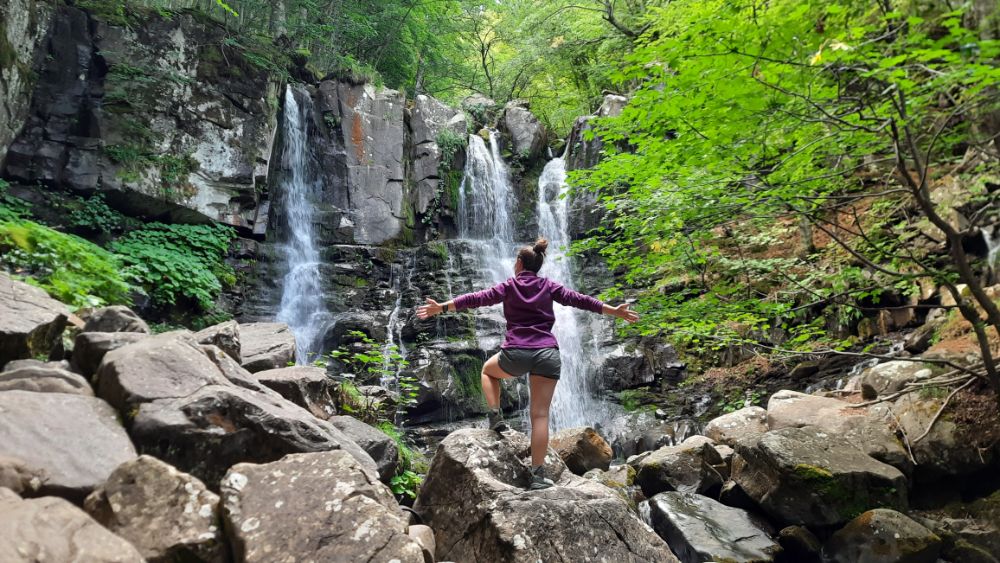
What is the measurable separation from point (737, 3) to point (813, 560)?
5.26 m

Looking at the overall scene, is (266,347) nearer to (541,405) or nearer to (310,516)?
(541,405)

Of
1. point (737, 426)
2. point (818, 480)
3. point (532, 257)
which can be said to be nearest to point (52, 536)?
point (532, 257)

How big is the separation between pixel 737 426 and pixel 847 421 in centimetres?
203

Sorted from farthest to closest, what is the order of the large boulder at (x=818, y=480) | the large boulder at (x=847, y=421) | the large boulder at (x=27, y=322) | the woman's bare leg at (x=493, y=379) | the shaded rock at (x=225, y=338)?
1. the large boulder at (x=847, y=421)
2. the large boulder at (x=818, y=480)
3. the shaded rock at (x=225, y=338)
4. the woman's bare leg at (x=493, y=379)
5. the large boulder at (x=27, y=322)

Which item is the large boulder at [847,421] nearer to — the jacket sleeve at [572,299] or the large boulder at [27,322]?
the jacket sleeve at [572,299]

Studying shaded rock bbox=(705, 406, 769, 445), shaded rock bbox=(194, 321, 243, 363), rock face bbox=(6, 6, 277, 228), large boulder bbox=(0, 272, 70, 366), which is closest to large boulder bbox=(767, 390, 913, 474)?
shaded rock bbox=(705, 406, 769, 445)

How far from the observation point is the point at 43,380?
10.8 ft

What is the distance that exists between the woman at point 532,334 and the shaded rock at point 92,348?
2.18 metres

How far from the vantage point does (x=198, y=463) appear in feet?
10.3

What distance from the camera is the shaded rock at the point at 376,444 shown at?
15.7 ft

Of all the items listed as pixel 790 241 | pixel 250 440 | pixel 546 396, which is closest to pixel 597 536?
pixel 546 396

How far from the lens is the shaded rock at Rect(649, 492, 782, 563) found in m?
5.23

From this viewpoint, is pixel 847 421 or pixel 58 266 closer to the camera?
pixel 847 421

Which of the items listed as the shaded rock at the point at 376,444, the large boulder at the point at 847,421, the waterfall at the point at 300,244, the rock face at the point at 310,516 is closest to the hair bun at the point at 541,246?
the rock face at the point at 310,516
